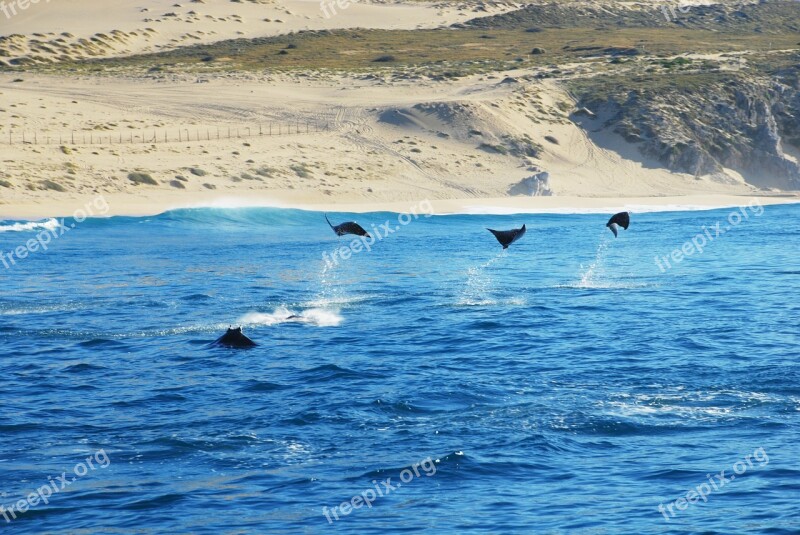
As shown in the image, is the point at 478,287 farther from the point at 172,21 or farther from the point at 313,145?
the point at 172,21

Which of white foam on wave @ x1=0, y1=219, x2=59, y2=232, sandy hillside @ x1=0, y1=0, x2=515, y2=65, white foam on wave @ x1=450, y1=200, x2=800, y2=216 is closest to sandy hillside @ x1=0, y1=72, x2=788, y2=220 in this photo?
white foam on wave @ x1=0, y1=219, x2=59, y2=232

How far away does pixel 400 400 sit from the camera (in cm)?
1856

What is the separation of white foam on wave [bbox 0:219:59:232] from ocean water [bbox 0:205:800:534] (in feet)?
36.2

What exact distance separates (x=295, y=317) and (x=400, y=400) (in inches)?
352

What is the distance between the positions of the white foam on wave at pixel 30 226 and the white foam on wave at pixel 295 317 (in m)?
21.5

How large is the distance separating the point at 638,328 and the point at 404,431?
32.5 ft

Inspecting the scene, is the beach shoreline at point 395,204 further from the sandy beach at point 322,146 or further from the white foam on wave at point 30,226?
the white foam on wave at point 30,226

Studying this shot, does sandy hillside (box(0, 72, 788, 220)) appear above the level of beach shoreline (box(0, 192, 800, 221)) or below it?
above

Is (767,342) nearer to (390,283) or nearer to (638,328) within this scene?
(638,328)

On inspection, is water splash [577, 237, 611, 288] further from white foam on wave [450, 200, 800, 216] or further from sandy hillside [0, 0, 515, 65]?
sandy hillside [0, 0, 515, 65]

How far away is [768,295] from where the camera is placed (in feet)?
99.5

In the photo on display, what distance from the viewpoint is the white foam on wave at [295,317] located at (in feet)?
86.3

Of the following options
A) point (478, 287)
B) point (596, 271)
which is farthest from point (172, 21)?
point (478, 287)

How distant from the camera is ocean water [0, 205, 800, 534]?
14.0 metres
